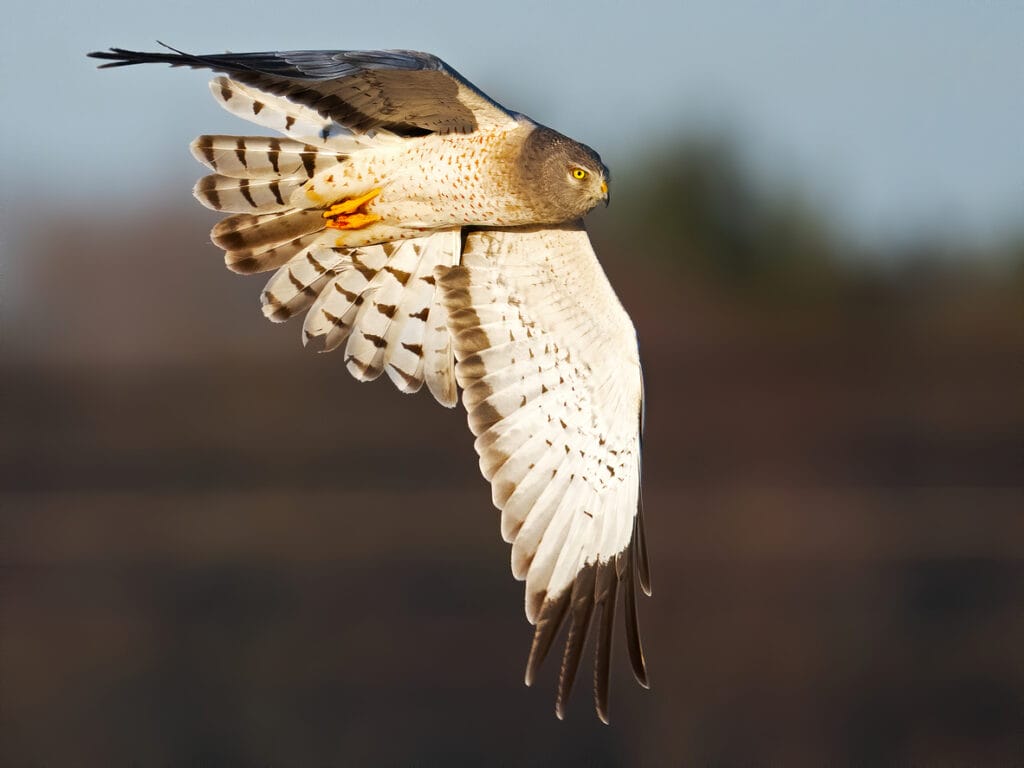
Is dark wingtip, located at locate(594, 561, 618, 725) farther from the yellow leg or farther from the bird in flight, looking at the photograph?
the yellow leg

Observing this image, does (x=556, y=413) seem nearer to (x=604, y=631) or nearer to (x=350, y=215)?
(x=604, y=631)

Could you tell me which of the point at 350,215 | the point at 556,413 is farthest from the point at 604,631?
the point at 350,215

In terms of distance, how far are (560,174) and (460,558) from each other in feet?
44.4

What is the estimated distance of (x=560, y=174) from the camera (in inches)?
274

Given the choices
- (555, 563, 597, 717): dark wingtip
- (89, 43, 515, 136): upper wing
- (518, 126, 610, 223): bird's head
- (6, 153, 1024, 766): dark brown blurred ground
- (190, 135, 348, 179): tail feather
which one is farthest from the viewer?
(6, 153, 1024, 766): dark brown blurred ground

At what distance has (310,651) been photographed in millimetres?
18281

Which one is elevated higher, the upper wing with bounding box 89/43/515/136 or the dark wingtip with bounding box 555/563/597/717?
the upper wing with bounding box 89/43/515/136

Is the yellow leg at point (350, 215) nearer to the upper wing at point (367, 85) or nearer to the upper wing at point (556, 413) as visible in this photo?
the upper wing at point (367, 85)

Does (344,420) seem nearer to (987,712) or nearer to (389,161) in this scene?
(987,712)

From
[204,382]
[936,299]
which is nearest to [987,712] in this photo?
[204,382]

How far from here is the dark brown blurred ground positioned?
16844mm

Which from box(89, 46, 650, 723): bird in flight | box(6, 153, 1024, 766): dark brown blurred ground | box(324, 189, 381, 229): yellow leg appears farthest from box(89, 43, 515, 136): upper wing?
box(6, 153, 1024, 766): dark brown blurred ground

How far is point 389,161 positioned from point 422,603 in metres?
12.3

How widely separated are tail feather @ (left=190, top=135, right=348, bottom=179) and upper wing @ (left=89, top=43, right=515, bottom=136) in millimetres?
230
